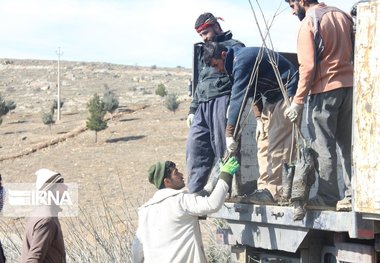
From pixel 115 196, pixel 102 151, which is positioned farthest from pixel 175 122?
pixel 115 196

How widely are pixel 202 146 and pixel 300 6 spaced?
1.60 metres

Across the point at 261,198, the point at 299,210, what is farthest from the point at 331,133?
the point at 261,198

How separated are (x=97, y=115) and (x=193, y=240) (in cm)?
3185

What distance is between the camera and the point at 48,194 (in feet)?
18.5

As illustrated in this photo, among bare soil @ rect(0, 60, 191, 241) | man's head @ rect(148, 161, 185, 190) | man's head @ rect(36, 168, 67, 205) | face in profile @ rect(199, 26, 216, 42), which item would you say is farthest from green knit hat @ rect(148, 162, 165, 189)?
bare soil @ rect(0, 60, 191, 241)

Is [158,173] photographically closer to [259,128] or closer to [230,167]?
[230,167]

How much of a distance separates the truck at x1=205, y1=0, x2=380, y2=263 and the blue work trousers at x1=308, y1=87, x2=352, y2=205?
0.35 m

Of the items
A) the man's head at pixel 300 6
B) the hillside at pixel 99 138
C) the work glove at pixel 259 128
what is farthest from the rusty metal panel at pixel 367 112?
the hillside at pixel 99 138

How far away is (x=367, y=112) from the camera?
4.60 m

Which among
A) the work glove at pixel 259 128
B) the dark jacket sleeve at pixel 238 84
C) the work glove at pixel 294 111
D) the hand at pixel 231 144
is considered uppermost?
the dark jacket sleeve at pixel 238 84

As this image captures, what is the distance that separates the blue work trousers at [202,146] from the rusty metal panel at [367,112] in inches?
83.0

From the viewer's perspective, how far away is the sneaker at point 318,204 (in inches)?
207

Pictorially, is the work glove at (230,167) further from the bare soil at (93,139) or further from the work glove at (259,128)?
the bare soil at (93,139)

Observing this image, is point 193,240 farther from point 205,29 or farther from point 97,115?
point 97,115
